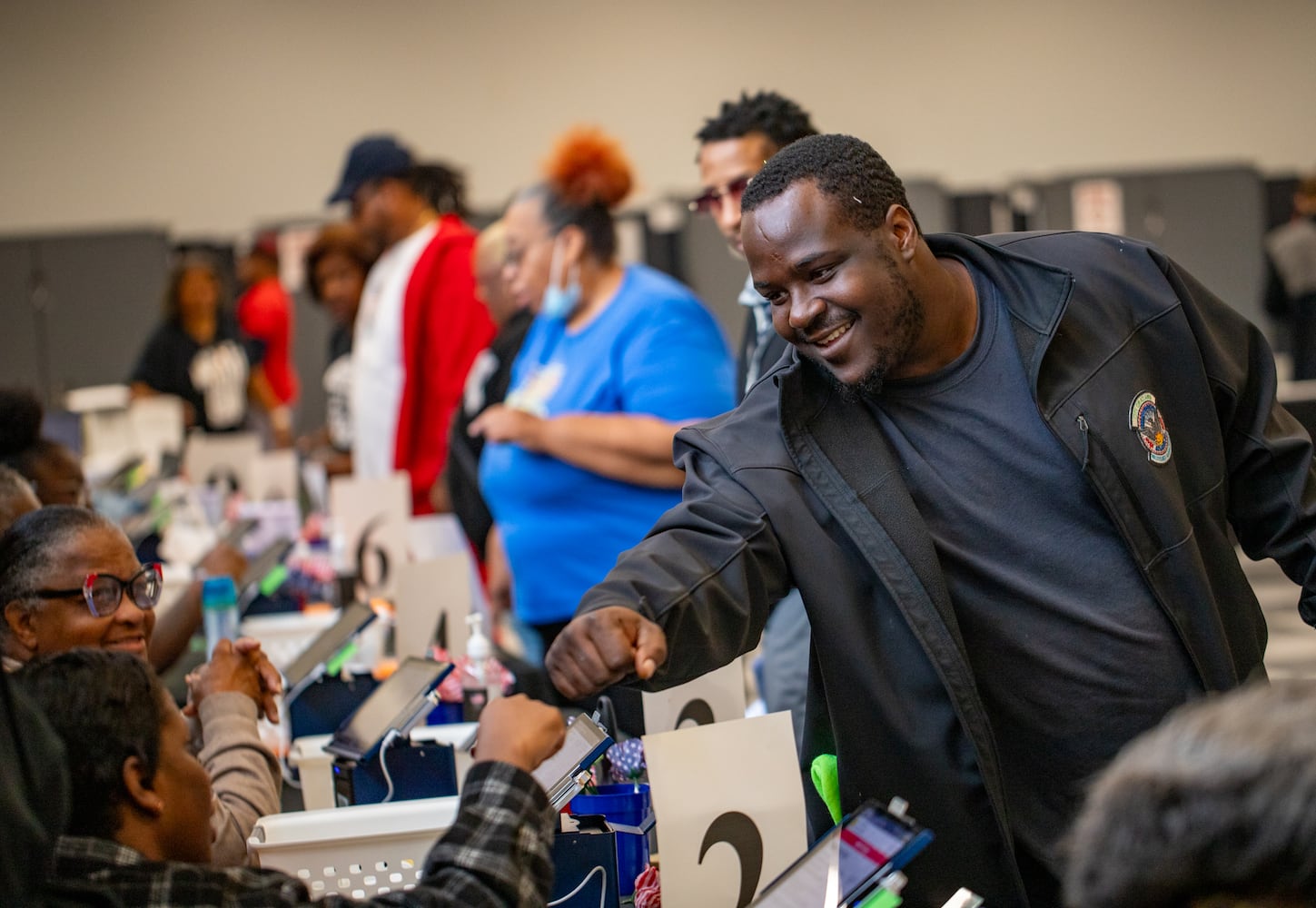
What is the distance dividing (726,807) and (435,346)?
327cm

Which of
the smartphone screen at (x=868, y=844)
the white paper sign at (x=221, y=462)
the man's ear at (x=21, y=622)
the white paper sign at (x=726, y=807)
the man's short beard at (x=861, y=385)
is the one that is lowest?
the white paper sign at (x=221, y=462)

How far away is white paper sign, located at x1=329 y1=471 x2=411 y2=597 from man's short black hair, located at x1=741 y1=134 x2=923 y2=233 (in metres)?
1.87

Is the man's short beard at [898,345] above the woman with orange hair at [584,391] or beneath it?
above

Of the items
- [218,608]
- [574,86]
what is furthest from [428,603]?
[574,86]

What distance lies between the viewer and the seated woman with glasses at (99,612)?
1.96 m

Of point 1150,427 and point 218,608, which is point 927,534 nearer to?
point 1150,427

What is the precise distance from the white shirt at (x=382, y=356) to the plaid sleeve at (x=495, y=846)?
134 inches

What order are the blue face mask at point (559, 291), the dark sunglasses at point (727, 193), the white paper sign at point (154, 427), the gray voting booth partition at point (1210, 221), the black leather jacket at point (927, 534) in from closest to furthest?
the black leather jacket at point (927, 534), the dark sunglasses at point (727, 193), the blue face mask at point (559, 291), the white paper sign at point (154, 427), the gray voting booth partition at point (1210, 221)

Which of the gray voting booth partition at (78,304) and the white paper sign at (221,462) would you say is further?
the gray voting booth partition at (78,304)

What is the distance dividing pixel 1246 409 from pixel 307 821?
1.28m

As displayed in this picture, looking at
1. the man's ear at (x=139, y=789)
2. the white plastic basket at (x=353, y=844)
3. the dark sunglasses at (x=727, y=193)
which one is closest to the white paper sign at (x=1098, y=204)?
the dark sunglasses at (x=727, y=193)

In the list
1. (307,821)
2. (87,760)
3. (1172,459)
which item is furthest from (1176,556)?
(87,760)

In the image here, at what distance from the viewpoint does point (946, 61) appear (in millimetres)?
10289

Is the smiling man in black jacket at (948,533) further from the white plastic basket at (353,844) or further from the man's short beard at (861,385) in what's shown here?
the white plastic basket at (353,844)
